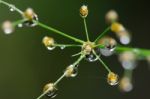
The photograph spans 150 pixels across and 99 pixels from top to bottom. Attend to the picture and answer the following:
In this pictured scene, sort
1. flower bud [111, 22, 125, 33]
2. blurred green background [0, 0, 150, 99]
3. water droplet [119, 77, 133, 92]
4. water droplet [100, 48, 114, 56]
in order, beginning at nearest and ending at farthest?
water droplet [119, 77, 133, 92], flower bud [111, 22, 125, 33], water droplet [100, 48, 114, 56], blurred green background [0, 0, 150, 99]

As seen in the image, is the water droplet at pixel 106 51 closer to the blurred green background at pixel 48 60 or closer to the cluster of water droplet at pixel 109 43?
the cluster of water droplet at pixel 109 43

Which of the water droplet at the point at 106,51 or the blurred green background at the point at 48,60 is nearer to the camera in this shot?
the water droplet at the point at 106,51

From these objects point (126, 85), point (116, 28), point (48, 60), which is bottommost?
point (126, 85)

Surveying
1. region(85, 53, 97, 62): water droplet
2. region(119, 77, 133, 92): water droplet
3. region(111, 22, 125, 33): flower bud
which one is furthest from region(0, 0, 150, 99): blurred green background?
region(119, 77, 133, 92): water droplet

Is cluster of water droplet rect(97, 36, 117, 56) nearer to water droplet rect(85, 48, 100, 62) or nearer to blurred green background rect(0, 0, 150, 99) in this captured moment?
water droplet rect(85, 48, 100, 62)

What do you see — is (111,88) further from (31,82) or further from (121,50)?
(121,50)

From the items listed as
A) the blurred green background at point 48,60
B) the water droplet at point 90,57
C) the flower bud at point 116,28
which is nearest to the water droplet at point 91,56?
the water droplet at point 90,57

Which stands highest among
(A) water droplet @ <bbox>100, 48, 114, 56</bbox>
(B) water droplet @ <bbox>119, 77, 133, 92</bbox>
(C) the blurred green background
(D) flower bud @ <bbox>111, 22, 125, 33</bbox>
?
(C) the blurred green background

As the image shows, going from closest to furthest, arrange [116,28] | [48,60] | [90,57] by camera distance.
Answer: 1. [116,28]
2. [90,57]
3. [48,60]

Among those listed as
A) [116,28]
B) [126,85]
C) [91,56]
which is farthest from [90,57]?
[126,85]

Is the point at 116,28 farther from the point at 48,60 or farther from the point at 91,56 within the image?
the point at 48,60

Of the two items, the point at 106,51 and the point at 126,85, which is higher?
the point at 106,51
